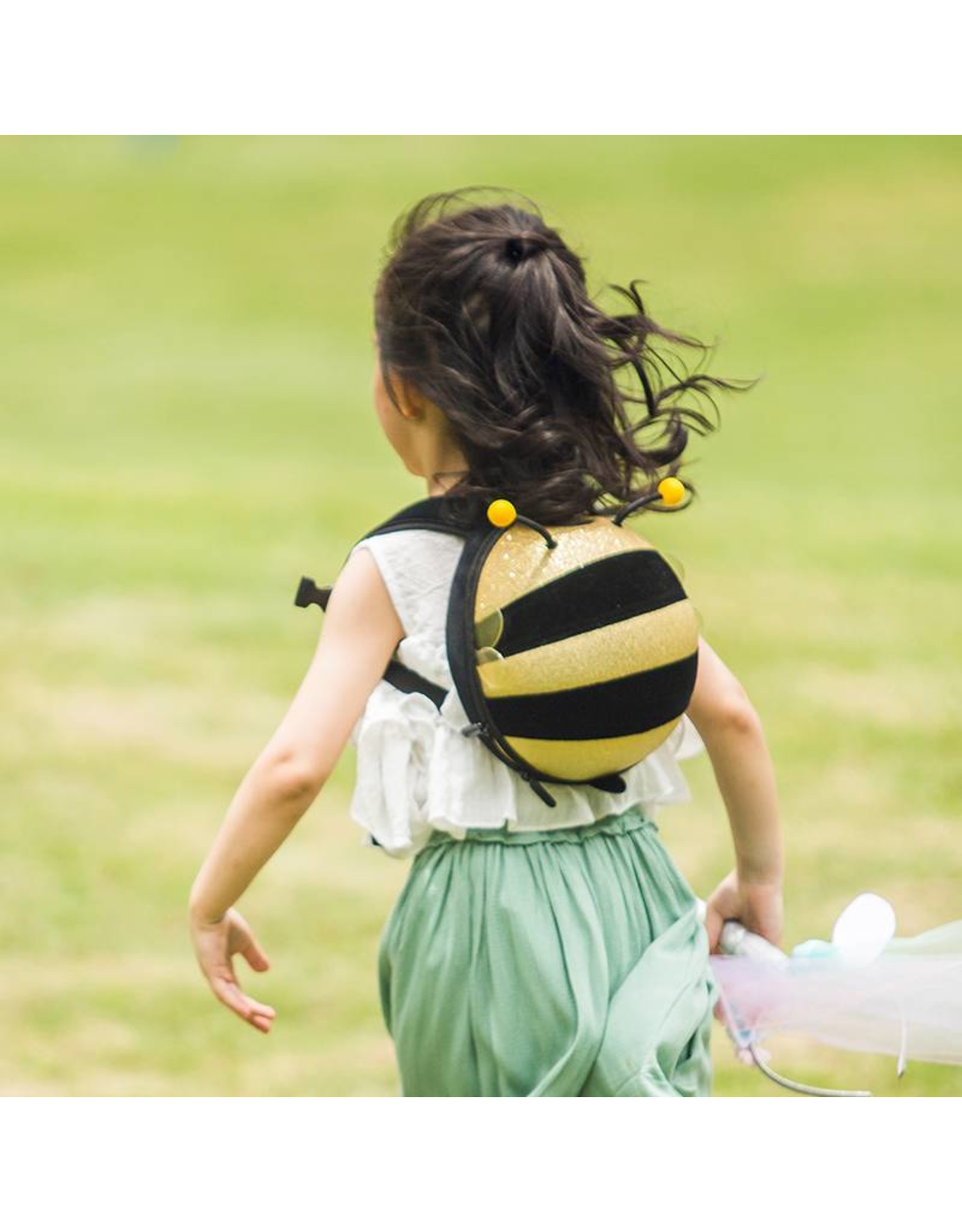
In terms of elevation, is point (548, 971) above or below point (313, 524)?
below

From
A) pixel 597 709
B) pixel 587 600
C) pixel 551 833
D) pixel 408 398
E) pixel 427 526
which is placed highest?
pixel 408 398

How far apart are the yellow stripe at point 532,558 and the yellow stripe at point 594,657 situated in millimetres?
62

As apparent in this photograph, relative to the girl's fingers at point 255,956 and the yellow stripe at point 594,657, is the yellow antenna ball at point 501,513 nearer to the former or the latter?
the yellow stripe at point 594,657

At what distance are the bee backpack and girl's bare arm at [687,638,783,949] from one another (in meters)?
0.12

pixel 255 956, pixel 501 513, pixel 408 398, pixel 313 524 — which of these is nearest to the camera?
pixel 501 513

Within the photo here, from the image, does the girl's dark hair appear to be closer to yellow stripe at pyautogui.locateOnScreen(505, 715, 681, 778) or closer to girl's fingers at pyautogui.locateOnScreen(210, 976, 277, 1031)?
yellow stripe at pyautogui.locateOnScreen(505, 715, 681, 778)

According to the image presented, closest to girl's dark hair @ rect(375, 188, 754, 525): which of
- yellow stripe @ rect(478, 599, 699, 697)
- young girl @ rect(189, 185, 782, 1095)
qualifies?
young girl @ rect(189, 185, 782, 1095)

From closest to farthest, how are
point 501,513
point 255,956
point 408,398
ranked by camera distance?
point 501,513
point 408,398
point 255,956

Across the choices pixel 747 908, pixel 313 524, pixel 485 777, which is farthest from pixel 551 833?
pixel 313 524

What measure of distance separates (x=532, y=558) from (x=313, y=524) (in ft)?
16.8

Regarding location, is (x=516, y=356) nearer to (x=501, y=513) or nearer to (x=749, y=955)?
(x=501, y=513)

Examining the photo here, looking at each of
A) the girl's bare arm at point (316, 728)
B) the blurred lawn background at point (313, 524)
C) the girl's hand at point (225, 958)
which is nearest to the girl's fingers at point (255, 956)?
the girl's hand at point (225, 958)

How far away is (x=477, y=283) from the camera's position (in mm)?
1736

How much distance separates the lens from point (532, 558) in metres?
1.71
